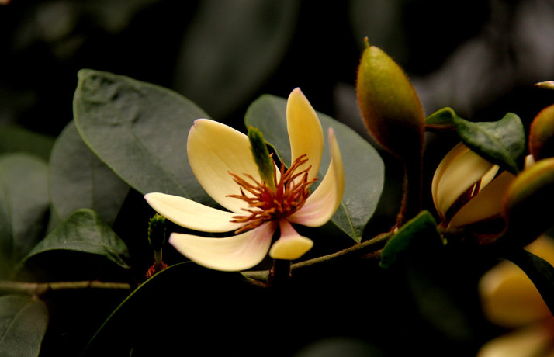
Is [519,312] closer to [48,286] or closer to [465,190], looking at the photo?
[465,190]

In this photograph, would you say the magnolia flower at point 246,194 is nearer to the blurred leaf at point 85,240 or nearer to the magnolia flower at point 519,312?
the blurred leaf at point 85,240

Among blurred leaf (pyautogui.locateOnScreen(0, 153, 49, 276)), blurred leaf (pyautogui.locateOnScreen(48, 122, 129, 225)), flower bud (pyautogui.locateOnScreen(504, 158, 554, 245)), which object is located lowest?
blurred leaf (pyautogui.locateOnScreen(0, 153, 49, 276))

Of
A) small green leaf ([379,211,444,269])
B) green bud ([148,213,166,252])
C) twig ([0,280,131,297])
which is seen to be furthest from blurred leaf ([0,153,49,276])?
small green leaf ([379,211,444,269])

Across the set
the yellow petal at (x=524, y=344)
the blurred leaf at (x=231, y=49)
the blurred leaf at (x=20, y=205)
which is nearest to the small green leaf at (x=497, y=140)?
the yellow petal at (x=524, y=344)

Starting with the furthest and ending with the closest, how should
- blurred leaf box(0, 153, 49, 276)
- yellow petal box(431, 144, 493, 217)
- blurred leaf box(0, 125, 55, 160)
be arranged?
blurred leaf box(0, 125, 55, 160) < blurred leaf box(0, 153, 49, 276) < yellow petal box(431, 144, 493, 217)

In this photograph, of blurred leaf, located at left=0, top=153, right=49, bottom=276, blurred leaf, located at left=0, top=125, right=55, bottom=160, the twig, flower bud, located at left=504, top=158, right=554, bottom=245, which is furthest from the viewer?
blurred leaf, located at left=0, top=125, right=55, bottom=160

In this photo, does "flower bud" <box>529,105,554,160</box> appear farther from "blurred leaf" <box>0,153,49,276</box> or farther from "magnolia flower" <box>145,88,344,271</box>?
"blurred leaf" <box>0,153,49,276</box>

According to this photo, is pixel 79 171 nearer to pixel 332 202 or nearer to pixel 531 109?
pixel 332 202
